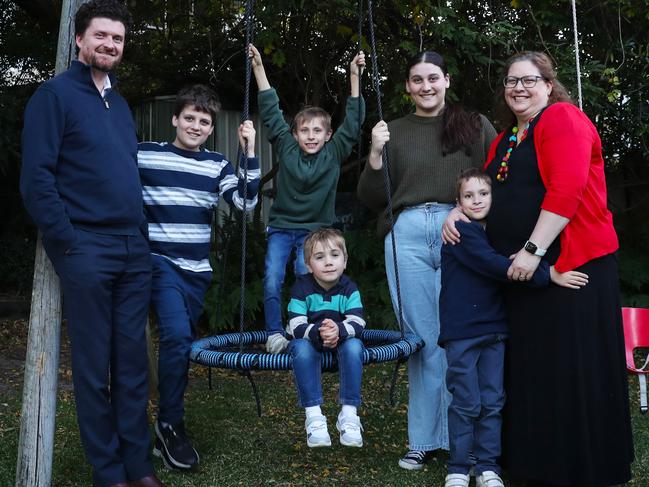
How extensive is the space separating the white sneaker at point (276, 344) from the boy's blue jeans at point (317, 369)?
0.50m

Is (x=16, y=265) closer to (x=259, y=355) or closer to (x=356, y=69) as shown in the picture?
(x=356, y=69)

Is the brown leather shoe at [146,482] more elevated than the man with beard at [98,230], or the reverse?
the man with beard at [98,230]

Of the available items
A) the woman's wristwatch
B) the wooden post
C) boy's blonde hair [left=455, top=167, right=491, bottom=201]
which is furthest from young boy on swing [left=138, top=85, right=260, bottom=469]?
the woman's wristwatch

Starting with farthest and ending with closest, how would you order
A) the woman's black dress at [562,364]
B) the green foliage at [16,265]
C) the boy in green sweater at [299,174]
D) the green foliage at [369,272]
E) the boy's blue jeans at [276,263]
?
the green foliage at [16,265] < the green foliage at [369,272] < the boy's blue jeans at [276,263] < the boy in green sweater at [299,174] < the woman's black dress at [562,364]

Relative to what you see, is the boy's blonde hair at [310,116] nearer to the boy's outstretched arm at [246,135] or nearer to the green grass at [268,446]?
the boy's outstretched arm at [246,135]

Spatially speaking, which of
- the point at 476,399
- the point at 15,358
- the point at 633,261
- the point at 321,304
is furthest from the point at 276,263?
the point at 633,261

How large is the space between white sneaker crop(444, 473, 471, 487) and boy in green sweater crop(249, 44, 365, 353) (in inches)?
38.1

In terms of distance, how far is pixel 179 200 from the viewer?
140 inches

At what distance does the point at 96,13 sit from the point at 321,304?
56.3 inches

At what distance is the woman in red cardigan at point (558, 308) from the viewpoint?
10.5 ft

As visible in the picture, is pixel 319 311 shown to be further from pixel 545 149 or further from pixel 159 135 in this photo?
pixel 159 135

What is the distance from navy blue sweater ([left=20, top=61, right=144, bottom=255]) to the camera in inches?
118

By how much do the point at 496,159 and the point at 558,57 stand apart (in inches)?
115

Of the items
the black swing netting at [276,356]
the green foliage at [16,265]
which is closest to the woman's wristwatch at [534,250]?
the black swing netting at [276,356]
